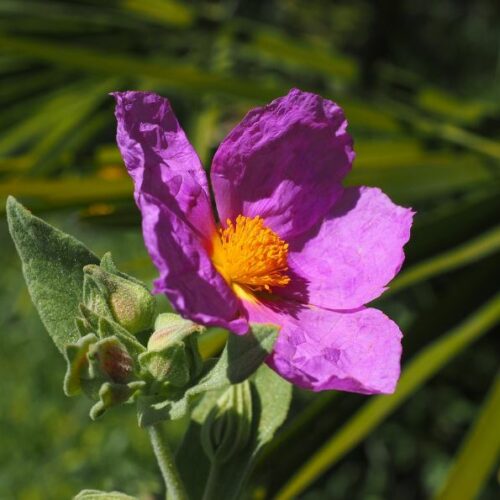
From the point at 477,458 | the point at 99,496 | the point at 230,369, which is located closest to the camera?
the point at 230,369

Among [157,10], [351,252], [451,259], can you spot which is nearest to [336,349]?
[351,252]

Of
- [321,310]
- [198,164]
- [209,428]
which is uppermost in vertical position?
[198,164]

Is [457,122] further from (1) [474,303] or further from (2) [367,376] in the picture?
(2) [367,376]

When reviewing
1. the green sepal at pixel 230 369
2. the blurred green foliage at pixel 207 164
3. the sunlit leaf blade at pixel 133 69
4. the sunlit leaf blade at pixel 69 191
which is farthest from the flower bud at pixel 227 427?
the sunlit leaf blade at pixel 133 69

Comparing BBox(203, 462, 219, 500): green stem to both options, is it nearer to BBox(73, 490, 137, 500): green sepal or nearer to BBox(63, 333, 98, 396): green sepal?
BBox(73, 490, 137, 500): green sepal

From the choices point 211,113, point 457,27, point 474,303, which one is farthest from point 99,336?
point 457,27

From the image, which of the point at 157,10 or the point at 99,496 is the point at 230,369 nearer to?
the point at 99,496

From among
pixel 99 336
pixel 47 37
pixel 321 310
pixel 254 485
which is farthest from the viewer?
pixel 47 37

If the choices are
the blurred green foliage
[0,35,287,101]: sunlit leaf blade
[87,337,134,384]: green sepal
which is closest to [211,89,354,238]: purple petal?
[87,337,134,384]: green sepal
